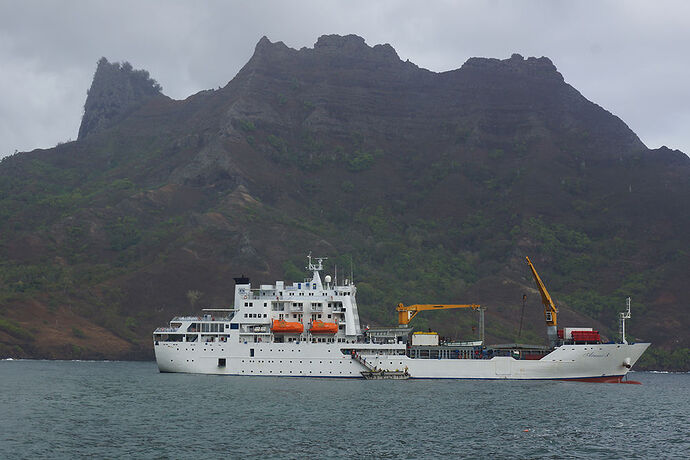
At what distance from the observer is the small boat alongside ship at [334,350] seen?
76.3 meters

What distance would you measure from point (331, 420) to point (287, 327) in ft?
90.6

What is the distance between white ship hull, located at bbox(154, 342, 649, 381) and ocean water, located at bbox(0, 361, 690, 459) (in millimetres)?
2348

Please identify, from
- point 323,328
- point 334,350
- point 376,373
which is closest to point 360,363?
point 376,373

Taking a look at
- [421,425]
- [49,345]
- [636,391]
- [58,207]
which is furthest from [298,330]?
[58,207]

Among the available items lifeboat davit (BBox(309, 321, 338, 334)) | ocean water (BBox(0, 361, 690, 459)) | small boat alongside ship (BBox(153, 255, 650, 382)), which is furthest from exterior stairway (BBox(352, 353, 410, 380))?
lifeboat davit (BBox(309, 321, 338, 334))

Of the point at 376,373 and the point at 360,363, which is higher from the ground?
the point at 360,363

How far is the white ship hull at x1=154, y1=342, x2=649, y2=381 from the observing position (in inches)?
2997

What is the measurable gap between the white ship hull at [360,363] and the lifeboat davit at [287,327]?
1.28 m

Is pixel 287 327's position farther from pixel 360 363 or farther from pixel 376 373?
pixel 376 373

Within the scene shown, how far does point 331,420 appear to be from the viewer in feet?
161

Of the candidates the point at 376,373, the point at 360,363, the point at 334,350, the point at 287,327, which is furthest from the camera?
the point at 287,327

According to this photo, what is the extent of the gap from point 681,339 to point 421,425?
400 ft

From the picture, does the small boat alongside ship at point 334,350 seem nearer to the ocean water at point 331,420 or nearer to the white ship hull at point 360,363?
the white ship hull at point 360,363

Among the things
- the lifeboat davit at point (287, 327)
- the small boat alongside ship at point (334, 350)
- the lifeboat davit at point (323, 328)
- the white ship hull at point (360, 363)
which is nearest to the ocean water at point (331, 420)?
the white ship hull at point (360, 363)
